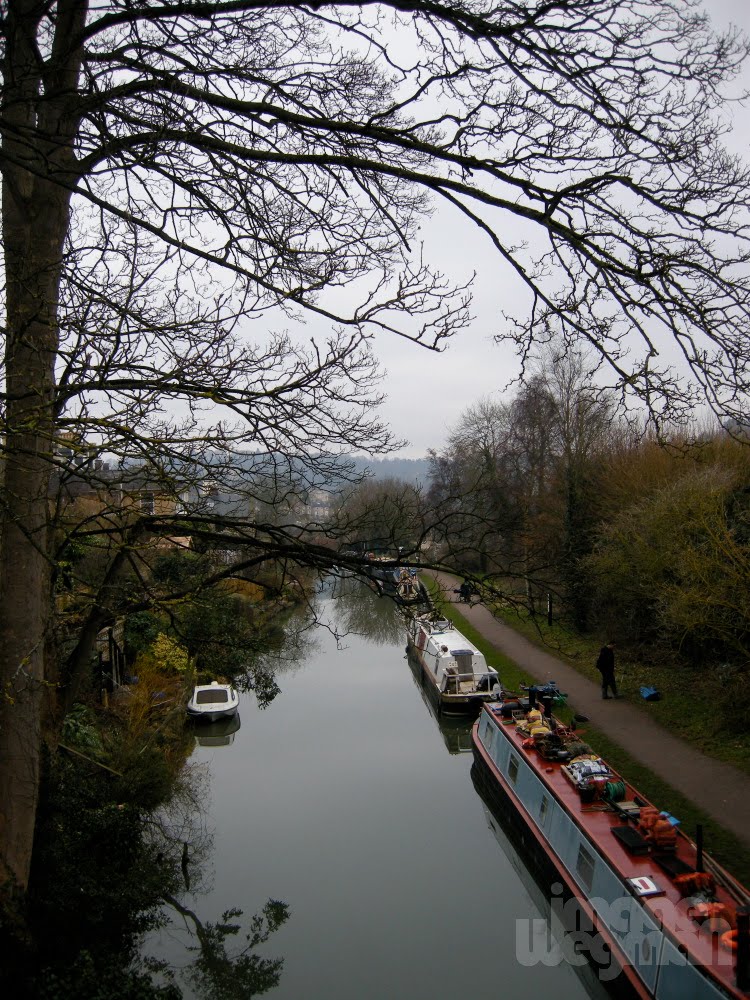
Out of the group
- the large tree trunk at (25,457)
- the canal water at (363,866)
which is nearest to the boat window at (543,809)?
the canal water at (363,866)

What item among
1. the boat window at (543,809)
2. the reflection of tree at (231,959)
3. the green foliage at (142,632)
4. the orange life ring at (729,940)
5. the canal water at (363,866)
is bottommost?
the reflection of tree at (231,959)

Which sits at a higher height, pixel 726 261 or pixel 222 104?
pixel 222 104

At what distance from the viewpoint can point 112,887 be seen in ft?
24.7

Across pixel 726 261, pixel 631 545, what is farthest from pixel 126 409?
pixel 631 545

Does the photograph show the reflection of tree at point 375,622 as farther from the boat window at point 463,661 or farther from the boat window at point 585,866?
the boat window at point 585,866

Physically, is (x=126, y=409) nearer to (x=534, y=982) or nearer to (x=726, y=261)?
(x=726, y=261)

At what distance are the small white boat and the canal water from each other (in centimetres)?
52

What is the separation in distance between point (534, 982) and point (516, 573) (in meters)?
5.85

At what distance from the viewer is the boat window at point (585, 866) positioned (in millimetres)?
8191

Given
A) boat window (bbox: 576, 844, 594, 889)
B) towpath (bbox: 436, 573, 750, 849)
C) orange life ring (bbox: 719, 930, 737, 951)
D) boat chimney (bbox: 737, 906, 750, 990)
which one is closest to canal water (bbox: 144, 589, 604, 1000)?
boat window (bbox: 576, 844, 594, 889)

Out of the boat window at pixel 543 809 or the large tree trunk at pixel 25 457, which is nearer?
the large tree trunk at pixel 25 457

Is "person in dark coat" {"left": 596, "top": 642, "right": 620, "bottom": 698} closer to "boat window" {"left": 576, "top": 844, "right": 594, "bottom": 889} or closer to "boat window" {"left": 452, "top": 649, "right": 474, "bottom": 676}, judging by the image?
"boat window" {"left": 452, "top": 649, "right": 474, "bottom": 676}

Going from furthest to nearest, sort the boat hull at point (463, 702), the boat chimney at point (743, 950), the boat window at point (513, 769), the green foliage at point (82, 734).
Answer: the boat hull at point (463, 702) → the boat window at point (513, 769) → the green foliage at point (82, 734) → the boat chimney at point (743, 950)

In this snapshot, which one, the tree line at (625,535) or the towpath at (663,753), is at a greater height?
the tree line at (625,535)
